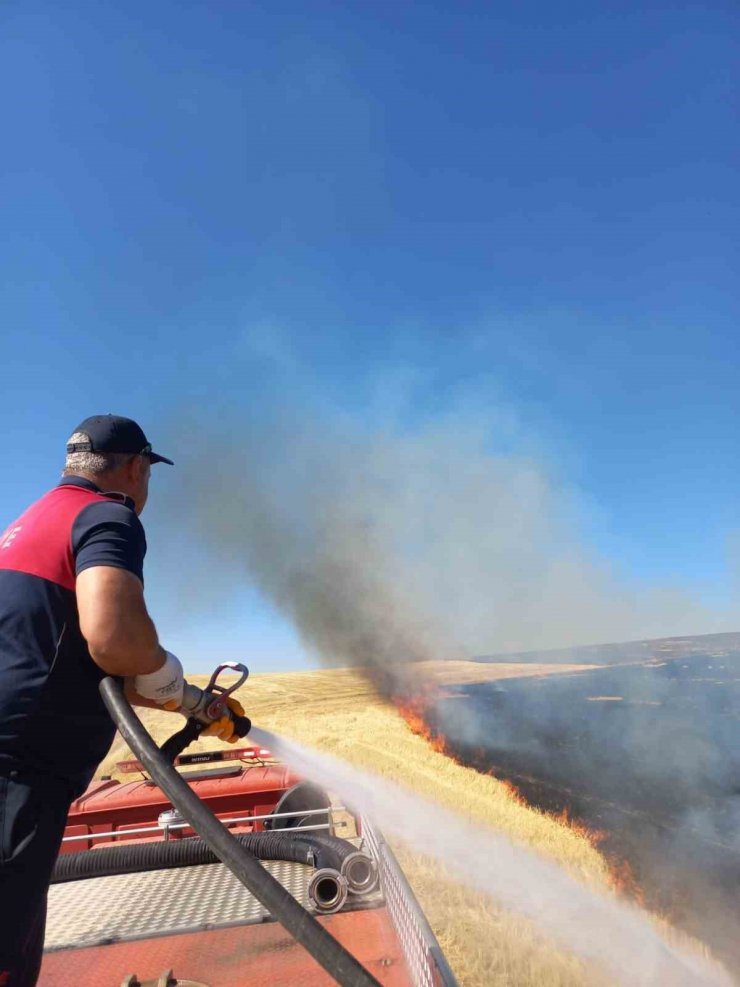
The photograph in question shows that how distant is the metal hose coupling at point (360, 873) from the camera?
10.9 ft

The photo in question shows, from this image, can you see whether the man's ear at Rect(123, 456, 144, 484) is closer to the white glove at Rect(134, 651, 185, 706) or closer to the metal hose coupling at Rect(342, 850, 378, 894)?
the white glove at Rect(134, 651, 185, 706)

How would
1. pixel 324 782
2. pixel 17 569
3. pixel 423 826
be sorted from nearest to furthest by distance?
pixel 17 569 → pixel 324 782 → pixel 423 826

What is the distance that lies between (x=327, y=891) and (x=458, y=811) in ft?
30.7

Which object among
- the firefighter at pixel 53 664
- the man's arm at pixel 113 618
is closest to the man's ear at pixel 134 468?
the firefighter at pixel 53 664

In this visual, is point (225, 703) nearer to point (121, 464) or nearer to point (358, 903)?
point (121, 464)

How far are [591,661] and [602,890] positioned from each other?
64166 millimetres

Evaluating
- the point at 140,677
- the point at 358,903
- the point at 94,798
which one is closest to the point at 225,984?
the point at 358,903

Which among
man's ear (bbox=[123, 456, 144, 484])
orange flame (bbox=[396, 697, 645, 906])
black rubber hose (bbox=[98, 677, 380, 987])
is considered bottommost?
orange flame (bbox=[396, 697, 645, 906])

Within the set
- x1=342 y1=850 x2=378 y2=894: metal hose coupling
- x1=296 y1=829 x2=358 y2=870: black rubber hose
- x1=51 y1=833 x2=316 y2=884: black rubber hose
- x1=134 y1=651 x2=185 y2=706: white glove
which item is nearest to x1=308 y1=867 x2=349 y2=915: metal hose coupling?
x1=342 y1=850 x2=378 y2=894: metal hose coupling

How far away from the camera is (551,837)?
41.1 ft

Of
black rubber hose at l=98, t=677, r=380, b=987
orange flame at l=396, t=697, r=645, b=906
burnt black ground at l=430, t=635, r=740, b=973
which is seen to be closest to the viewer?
black rubber hose at l=98, t=677, r=380, b=987

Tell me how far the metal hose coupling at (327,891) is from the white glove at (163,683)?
1899 mm

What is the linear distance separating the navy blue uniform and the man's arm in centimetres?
4

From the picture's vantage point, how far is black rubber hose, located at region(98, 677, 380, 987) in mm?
1336
